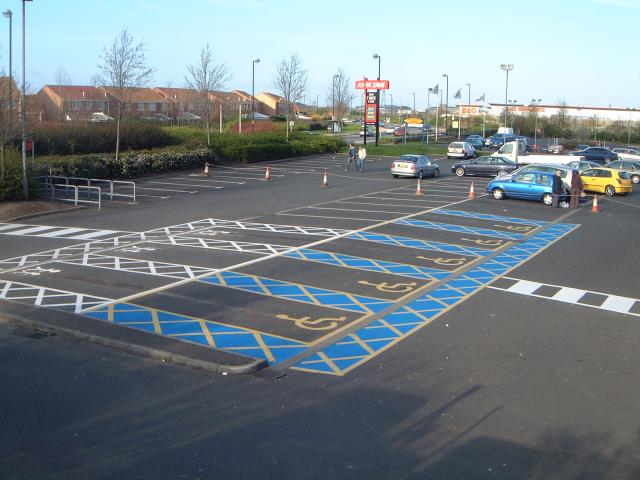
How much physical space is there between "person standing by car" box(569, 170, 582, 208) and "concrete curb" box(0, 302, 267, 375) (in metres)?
22.3

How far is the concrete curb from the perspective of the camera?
10.1m

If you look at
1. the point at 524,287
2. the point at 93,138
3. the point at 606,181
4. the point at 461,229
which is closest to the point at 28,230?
the point at 461,229

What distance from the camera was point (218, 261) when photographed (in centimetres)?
1723

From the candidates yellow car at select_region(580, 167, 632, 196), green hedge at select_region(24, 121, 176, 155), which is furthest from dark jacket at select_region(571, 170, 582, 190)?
green hedge at select_region(24, 121, 176, 155)

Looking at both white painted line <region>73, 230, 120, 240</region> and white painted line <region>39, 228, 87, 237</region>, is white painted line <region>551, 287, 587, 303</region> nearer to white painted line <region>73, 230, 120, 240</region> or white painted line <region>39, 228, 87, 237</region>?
white painted line <region>73, 230, 120, 240</region>

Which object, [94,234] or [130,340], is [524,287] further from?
Result: [94,234]

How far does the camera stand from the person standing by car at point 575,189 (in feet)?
95.7

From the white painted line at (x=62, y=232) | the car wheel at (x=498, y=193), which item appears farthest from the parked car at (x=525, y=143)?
the white painted line at (x=62, y=232)

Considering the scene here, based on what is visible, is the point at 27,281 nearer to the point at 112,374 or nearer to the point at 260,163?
the point at 112,374

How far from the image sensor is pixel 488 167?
41344mm

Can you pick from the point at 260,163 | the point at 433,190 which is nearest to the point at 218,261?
the point at 433,190

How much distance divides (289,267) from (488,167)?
27.2m

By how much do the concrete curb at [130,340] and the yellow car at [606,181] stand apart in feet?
93.7

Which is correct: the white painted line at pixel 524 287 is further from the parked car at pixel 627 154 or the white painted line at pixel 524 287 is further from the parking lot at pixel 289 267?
the parked car at pixel 627 154
